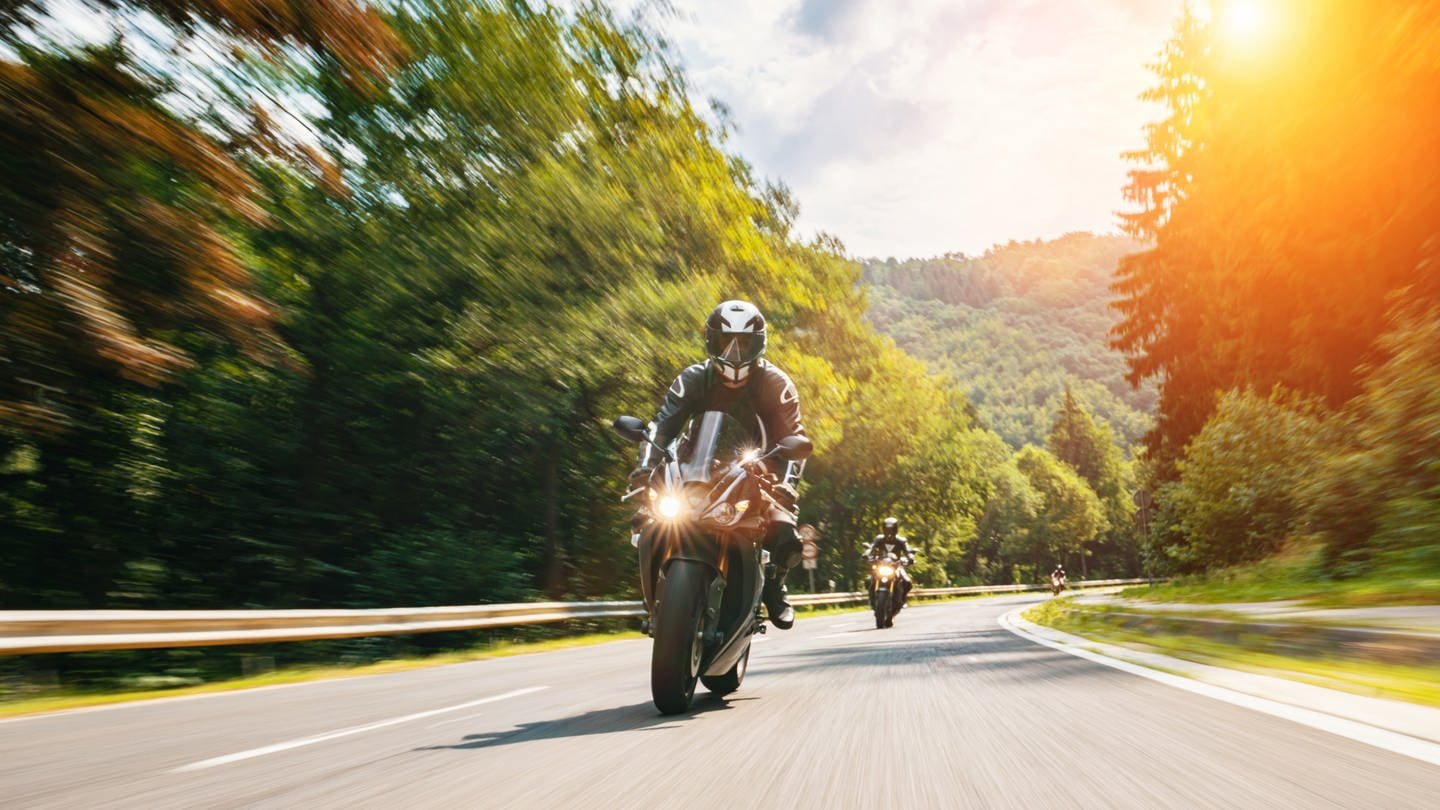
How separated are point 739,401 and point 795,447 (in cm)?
64

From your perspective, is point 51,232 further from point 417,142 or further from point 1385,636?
point 417,142

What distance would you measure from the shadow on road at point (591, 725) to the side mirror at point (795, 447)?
4.66 ft

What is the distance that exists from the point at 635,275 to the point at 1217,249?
9.91 meters

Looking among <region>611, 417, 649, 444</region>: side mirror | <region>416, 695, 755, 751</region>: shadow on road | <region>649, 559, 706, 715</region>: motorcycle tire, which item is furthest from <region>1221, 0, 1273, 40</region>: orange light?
<region>416, 695, 755, 751</region>: shadow on road

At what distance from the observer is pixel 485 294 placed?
62.8ft

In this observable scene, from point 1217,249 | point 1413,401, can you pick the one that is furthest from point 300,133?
point 1217,249

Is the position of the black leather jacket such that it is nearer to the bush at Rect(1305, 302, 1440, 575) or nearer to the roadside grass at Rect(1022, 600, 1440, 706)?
the roadside grass at Rect(1022, 600, 1440, 706)

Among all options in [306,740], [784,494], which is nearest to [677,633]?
[784,494]

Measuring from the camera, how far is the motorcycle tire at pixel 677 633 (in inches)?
205

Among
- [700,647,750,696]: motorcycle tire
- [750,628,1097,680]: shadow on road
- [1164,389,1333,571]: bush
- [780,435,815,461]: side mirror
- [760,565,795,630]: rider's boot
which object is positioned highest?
[1164,389,1333,571]: bush

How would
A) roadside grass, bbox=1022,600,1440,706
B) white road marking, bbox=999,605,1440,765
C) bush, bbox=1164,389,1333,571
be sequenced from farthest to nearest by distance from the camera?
bush, bbox=1164,389,1333,571 → roadside grass, bbox=1022,600,1440,706 → white road marking, bbox=999,605,1440,765

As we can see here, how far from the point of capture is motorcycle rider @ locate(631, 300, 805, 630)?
20.5 ft

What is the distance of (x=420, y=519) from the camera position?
23.0m

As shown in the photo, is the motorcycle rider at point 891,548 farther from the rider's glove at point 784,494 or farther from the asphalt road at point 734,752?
the rider's glove at point 784,494
